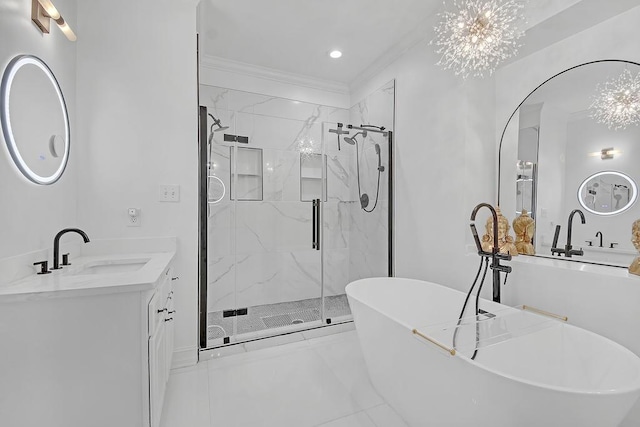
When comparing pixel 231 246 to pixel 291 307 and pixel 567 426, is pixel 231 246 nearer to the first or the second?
pixel 291 307

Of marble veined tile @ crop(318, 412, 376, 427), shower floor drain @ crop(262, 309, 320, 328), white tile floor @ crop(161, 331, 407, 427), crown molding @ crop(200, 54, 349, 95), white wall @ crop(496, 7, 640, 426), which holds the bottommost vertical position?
white tile floor @ crop(161, 331, 407, 427)

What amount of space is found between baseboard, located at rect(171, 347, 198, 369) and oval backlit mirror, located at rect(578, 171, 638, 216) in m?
2.86

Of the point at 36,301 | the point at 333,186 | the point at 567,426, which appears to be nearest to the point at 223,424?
the point at 36,301

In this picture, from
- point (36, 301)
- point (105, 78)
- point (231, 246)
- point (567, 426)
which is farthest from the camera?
point (231, 246)

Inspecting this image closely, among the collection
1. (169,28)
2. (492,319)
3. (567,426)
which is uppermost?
(169,28)

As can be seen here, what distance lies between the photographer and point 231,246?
2.94 meters

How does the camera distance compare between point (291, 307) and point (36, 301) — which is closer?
point (36, 301)

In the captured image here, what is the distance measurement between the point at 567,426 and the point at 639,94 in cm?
178

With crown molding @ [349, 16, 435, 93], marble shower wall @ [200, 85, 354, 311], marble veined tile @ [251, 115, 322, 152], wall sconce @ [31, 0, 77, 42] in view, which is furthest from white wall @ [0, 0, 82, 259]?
crown molding @ [349, 16, 435, 93]

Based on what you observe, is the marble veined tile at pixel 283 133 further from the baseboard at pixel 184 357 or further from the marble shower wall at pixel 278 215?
the baseboard at pixel 184 357

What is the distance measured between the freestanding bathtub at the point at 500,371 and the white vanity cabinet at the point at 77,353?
3.89 feet

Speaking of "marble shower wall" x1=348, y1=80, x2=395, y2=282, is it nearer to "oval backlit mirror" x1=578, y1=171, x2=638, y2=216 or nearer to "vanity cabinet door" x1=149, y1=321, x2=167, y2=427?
"oval backlit mirror" x1=578, y1=171, x2=638, y2=216

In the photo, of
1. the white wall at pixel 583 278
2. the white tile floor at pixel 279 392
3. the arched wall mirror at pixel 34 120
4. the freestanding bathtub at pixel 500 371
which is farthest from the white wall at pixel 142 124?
the white wall at pixel 583 278

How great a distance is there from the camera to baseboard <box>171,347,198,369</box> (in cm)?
212
